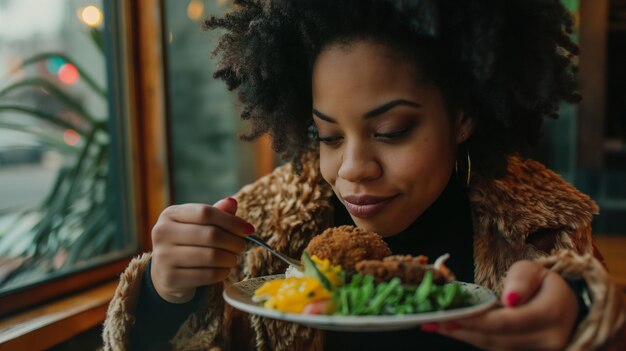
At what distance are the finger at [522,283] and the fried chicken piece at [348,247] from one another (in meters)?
0.24

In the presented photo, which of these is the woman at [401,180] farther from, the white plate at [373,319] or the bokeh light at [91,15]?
the bokeh light at [91,15]

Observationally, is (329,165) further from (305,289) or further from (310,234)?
(305,289)

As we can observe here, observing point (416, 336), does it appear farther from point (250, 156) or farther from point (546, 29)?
point (250, 156)

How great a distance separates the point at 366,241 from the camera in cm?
100

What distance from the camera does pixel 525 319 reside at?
2.56 feet

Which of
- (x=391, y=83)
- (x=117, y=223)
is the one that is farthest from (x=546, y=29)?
(x=117, y=223)

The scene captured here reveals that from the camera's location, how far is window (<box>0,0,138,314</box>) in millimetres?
1702

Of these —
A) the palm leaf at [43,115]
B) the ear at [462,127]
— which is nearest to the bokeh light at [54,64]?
the palm leaf at [43,115]

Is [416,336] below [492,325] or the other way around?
below

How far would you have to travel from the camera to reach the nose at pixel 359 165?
40.4 inches

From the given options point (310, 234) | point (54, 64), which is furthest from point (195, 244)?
point (54, 64)

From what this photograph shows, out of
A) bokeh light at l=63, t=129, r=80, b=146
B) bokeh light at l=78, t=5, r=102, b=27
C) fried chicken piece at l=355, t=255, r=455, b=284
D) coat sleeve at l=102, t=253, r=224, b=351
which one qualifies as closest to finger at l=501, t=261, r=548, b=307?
fried chicken piece at l=355, t=255, r=455, b=284

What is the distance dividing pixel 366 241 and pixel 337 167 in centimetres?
18

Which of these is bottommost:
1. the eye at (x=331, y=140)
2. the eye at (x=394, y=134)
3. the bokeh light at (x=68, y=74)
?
the eye at (x=331, y=140)
